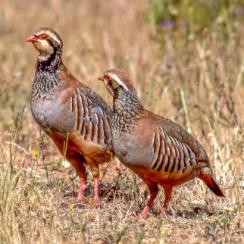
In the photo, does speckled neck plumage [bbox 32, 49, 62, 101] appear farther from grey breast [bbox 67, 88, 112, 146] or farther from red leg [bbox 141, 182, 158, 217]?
red leg [bbox 141, 182, 158, 217]

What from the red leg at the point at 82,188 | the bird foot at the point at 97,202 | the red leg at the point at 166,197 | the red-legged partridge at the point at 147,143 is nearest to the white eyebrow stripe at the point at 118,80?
the red-legged partridge at the point at 147,143

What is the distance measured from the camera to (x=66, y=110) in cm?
732

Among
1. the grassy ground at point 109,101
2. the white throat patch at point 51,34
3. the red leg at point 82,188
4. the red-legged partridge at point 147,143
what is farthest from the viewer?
the red leg at point 82,188

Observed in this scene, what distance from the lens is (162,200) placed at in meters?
7.46

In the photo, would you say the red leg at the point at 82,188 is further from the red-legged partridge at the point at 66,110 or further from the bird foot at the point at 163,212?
the bird foot at the point at 163,212

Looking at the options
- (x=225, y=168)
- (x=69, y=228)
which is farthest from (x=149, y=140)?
(x=225, y=168)

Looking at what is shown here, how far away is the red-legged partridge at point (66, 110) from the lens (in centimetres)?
730

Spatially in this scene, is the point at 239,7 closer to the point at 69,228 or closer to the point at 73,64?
the point at 73,64

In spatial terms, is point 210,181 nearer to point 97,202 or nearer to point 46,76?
point 97,202

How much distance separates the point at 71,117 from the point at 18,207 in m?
1.10

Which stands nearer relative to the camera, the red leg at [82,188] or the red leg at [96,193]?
the red leg at [96,193]

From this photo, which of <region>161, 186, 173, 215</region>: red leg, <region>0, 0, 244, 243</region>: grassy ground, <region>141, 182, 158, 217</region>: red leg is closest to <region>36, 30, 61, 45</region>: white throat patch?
<region>0, 0, 244, 243</region>: grassy ground

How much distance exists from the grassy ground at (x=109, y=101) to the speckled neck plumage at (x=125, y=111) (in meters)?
0.59

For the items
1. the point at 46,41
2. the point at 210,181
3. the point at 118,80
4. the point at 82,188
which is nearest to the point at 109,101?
the point at 82,188
